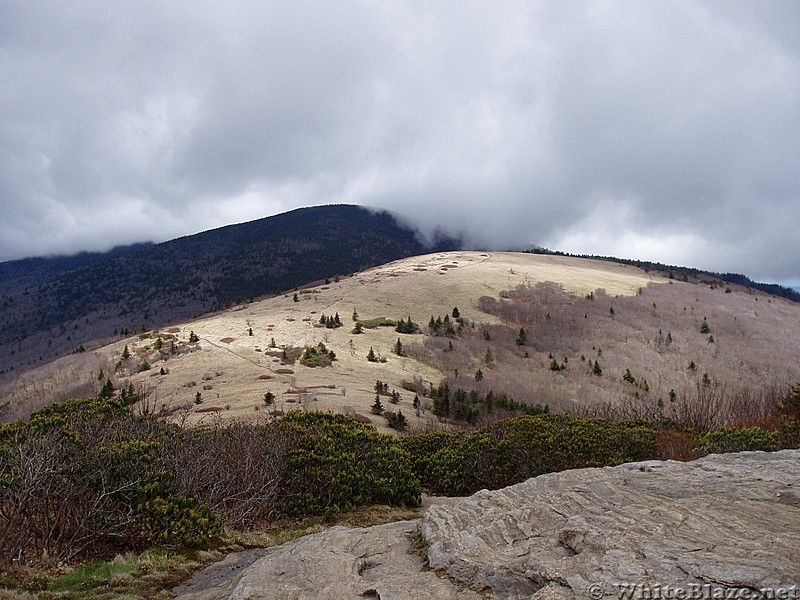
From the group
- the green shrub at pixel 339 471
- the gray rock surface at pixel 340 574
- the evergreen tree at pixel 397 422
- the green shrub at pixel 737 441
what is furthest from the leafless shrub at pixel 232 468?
the green shrub at pixel 737 441

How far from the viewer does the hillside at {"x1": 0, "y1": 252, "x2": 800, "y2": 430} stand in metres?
20.2

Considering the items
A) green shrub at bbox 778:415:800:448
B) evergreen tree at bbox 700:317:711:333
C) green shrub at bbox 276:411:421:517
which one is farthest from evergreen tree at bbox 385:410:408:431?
evergreen tree at bbox 700:317:711:333

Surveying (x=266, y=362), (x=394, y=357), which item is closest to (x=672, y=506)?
(x=266, y=362)

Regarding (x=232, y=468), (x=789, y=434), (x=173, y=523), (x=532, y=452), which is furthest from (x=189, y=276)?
(x=789, y=434)

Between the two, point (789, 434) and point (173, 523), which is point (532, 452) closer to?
point (789, 434)

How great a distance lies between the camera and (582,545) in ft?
11.9

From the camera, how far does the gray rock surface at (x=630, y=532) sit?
2930 mm

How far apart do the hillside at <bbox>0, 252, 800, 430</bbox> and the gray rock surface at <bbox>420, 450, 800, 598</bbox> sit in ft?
35.4

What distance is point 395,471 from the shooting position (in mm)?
9500

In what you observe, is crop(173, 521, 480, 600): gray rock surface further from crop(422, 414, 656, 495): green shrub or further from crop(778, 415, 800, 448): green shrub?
crop(778, 415, 800, 448): green shrub

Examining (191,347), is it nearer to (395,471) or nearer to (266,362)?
(266,362)

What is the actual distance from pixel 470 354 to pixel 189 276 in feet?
438

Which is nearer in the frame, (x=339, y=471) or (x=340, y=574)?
(x=340, y=574)

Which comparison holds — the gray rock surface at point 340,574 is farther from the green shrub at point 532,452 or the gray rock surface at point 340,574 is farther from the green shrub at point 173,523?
the green shrub at point 532,452
